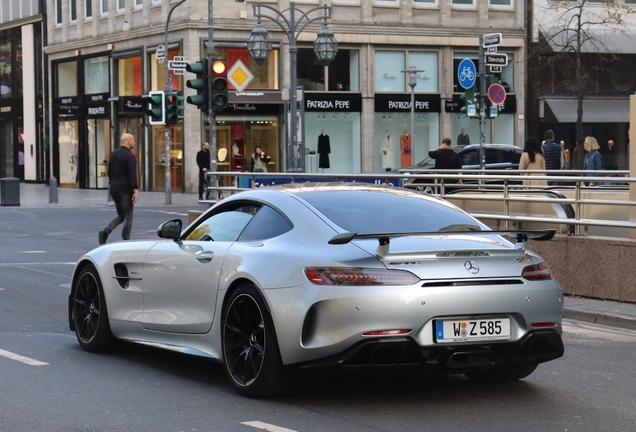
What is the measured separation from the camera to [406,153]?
46.1m

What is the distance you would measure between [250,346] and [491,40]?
18650 millimetres

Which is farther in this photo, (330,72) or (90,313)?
(330,72)

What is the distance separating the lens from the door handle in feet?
25.4

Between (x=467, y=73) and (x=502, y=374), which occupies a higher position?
(x=467, y=73)

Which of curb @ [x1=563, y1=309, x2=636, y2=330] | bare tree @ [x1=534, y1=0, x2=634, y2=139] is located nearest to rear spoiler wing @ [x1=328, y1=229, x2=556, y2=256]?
curb @ [x1=563, y1=309, x2=636, y2=330]

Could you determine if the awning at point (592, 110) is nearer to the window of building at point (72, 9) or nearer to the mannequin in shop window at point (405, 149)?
the mannequin in shop window at point (405, 149)

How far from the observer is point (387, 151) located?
151ft

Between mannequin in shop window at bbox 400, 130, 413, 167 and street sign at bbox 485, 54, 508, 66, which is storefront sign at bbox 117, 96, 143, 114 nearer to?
mannequin in shop window at bbox 400, 130, 413, 167

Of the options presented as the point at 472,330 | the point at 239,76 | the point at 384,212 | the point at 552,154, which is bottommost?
the point at 472,330

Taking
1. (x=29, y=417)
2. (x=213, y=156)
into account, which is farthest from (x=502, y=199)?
(x=213, y=156)

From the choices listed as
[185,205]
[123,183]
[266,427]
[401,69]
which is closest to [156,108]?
[185,205]

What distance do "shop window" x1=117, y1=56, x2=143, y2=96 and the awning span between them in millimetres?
16229

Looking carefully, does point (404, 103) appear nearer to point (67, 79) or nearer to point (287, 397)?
point (67, 79)

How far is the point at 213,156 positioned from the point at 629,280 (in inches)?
637
